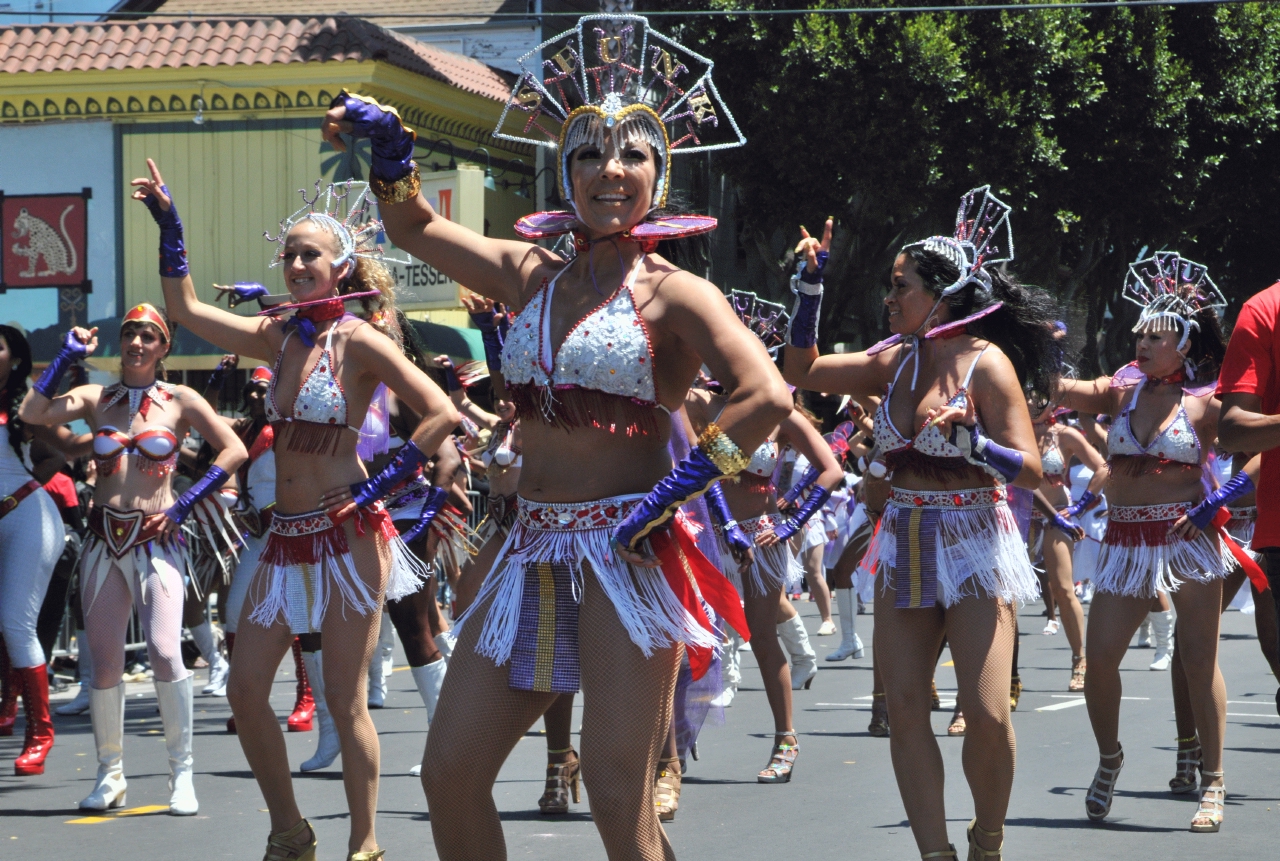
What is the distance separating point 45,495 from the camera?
8.23 metres

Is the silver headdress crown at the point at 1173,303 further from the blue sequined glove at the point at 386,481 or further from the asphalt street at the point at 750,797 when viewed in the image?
the blue sequined glove at the point at 386,481

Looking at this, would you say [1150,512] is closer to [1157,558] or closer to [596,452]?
[1157,558]

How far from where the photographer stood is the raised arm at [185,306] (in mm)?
5785

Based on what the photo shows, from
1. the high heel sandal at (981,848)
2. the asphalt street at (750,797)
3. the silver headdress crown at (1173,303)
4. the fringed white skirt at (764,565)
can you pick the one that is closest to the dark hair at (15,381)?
the asphalt street at (750,797)

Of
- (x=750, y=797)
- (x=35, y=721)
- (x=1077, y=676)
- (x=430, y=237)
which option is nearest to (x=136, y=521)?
(x=35, y=721)

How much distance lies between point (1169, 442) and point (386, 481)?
3465 millimetres

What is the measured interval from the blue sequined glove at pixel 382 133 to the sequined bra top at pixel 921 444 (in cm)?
208

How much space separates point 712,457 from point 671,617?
43 centimetres

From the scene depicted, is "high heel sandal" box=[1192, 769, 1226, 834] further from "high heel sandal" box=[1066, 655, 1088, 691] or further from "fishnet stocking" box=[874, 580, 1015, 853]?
"high heel sandal" box=[1066, 655, 1088, 691]

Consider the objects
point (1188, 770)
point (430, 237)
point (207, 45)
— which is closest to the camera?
point (430, 237)

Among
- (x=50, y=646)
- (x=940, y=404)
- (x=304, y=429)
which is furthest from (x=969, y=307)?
(x=50, y=646)

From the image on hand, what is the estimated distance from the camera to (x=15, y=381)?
816 centimetres

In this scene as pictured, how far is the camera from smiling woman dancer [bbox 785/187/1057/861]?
5.26 meters

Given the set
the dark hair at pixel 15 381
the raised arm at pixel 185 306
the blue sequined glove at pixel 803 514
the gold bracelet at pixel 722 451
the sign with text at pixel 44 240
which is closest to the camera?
the gold bracelet at pixel 722 451
